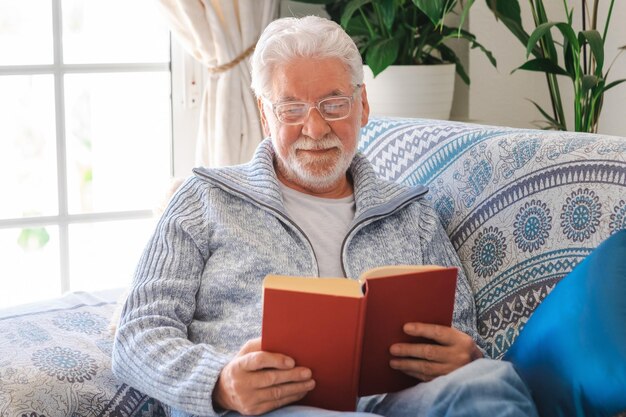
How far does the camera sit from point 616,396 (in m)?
1.34

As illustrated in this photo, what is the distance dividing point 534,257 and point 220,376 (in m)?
0.64

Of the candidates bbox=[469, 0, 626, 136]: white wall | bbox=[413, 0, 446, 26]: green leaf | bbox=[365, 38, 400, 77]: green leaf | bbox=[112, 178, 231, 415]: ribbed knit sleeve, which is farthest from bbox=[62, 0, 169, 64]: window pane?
bbox=[112, 178, 231, 415]: ribbed knit sleeve

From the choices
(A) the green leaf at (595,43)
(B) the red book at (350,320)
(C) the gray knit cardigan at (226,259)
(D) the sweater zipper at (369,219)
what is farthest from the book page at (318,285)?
(A) the green leaf at (595,43)

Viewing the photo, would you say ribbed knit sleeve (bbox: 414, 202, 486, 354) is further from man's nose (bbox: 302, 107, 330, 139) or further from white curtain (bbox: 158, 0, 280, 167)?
white curtain (bbox: 158, 0, 280, 167)

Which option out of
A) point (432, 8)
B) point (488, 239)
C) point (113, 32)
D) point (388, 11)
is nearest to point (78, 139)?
point (113, 32)

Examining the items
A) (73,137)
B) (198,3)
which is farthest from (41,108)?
(198,3)

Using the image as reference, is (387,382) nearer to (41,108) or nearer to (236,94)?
(236,94)

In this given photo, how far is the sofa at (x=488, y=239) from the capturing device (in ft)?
5.58

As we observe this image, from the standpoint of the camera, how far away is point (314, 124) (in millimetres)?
1861

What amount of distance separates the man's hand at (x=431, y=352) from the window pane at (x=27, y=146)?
187cm

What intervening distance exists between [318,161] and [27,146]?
5.03 feet

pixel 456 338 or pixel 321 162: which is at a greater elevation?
pixel 321 162

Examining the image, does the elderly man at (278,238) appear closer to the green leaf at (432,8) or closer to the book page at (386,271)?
the book page at (386,271)

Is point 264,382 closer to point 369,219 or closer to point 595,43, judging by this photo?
point 369,219
